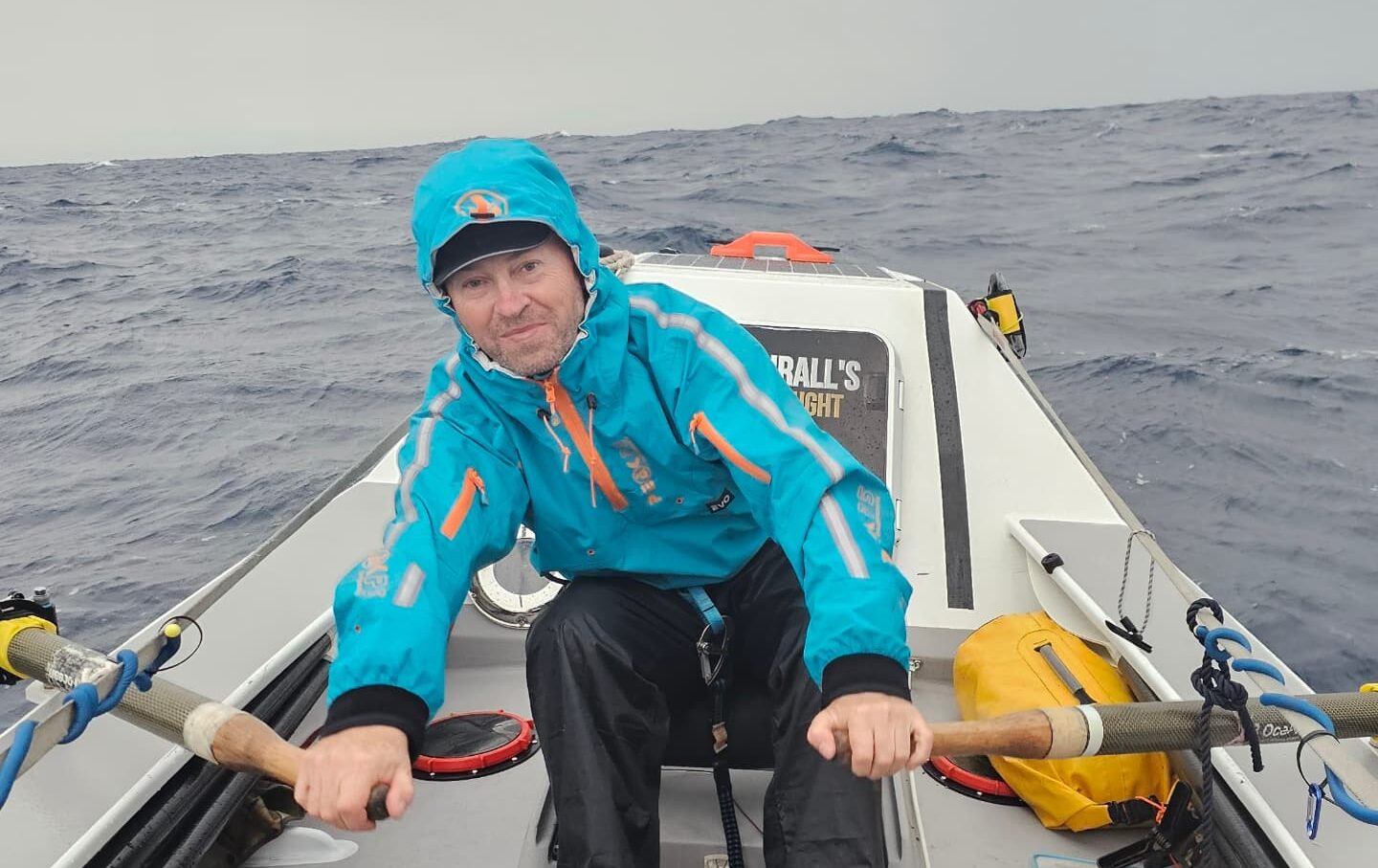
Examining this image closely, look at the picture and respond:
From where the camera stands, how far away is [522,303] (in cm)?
194

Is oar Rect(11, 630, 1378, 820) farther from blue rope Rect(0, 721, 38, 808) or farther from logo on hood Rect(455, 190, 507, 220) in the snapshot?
logo on hood Rect(455, 190, 507, 220)

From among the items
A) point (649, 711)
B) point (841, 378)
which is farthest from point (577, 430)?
point (841, 378)

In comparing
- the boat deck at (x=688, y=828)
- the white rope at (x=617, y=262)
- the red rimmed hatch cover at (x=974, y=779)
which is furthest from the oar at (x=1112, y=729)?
the white rope at (x=617, y=262)

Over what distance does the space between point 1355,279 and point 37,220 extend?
20837 mm

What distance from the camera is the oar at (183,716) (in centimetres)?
155

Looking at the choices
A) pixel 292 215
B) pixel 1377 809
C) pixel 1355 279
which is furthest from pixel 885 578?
pixel 292 215

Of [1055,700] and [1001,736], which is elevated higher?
[1001,736]

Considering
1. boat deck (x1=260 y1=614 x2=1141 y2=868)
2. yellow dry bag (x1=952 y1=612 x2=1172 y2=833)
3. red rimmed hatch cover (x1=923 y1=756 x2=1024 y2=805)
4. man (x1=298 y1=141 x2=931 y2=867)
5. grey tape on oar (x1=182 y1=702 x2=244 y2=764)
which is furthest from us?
red rimmed hatch cover (x1=923 y1=756 x2=1024 y2=805)

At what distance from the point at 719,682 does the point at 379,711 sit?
825 mm

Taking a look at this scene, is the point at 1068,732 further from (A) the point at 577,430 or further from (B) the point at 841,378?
(B) the point at 841,378

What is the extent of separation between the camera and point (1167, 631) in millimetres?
2828

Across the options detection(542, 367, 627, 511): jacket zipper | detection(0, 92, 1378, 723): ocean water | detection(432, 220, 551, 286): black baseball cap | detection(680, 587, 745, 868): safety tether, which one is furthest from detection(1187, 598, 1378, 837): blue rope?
detection(0, 92, 1378, 723): ocean water

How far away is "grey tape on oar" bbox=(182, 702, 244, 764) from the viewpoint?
5.24ft

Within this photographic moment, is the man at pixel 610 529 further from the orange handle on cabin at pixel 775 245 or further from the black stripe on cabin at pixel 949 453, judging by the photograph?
the orange handle on cabin at pixel 775 245
